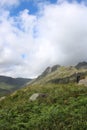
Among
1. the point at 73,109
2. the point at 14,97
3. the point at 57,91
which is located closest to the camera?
the point at 73,109

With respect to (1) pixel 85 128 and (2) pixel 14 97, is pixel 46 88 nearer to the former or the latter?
(2) pixel 14 97

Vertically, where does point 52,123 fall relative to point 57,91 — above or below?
below

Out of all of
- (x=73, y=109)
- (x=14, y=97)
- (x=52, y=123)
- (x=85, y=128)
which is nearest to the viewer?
(x=85, y=128)

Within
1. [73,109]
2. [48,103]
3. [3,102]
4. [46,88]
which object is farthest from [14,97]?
[73,109]

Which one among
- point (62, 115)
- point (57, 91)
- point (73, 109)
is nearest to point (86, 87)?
point (57, 91)

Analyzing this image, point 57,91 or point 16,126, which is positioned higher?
point 57,91

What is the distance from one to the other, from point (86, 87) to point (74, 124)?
55.7 ft

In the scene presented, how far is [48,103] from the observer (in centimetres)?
2903

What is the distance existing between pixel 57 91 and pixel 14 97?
6008 millimetres

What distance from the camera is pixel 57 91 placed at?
33.2 m

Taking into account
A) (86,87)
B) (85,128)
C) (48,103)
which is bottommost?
(85,128)

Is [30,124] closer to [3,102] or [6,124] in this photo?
[6,124]

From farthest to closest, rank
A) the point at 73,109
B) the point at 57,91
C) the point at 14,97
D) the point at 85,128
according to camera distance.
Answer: the point at 14,97
the point at 57,91
the point at 73,109
the point at 85,128

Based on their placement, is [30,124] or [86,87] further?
[86,87]
